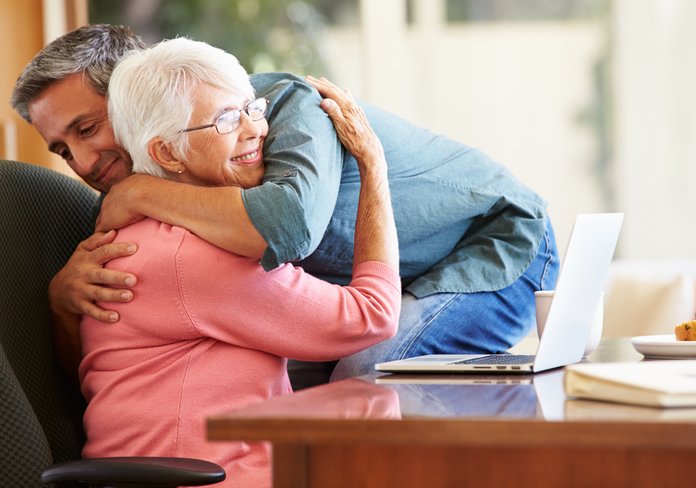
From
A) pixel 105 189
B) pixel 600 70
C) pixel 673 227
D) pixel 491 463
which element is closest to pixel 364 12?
pixel 600 70

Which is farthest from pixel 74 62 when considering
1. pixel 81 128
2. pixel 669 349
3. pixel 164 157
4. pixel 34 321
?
pixel 669 349

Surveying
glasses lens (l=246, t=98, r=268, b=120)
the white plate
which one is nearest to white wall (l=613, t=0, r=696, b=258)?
the white plate

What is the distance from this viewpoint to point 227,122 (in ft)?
5.22

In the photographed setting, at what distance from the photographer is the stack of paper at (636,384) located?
2.81 ft

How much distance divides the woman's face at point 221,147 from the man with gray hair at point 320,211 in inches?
1.5

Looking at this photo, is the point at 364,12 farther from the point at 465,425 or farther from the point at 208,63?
the point at 465,425

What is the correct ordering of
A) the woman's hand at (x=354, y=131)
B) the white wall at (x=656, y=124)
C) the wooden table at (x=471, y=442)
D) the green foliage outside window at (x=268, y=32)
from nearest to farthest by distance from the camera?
the wooden table at (x=471, y=442) → the woman's hand at (x=354, y=131) → the white wall at (x=656, y=124) → the green foliage outside window at (x=268, y=32)

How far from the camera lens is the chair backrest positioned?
5.35 ft

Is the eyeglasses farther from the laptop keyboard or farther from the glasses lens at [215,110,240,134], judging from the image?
the laptop keyboard

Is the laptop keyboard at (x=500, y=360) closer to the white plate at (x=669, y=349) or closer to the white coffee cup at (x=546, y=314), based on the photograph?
the white coffee cup at (x=546, y=314)

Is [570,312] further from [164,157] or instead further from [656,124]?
[656,124]

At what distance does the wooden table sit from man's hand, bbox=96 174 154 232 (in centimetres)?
70

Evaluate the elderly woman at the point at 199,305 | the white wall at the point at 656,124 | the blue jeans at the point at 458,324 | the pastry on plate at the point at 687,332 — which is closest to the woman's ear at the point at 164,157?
the elderly woman at the point at 199,305

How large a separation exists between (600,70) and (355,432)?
14.3 feet
